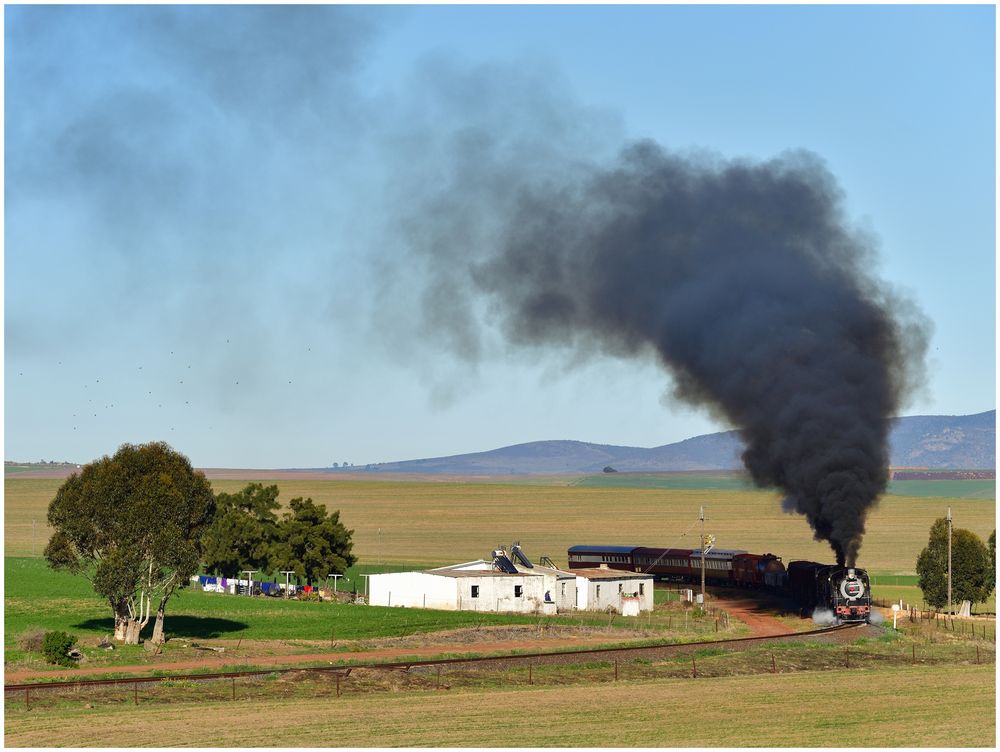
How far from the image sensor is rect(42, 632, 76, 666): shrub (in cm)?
4728

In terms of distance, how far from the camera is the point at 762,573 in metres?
83.3

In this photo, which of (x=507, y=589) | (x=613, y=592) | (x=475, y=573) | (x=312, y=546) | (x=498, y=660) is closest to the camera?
(x=498, y=660)

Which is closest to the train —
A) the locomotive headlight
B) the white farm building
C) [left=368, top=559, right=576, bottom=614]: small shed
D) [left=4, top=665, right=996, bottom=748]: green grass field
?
the locomotive headlight

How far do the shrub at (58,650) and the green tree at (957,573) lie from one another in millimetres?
48267

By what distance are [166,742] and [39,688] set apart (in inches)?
440

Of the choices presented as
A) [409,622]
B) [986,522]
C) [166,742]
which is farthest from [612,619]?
[986,522]

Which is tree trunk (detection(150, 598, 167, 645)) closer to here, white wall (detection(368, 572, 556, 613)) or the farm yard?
the farm yard

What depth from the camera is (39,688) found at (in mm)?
40125

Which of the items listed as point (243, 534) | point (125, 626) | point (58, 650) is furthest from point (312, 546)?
point (58, 650)

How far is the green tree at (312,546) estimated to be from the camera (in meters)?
83.7

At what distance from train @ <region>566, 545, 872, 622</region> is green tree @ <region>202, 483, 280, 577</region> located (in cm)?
2659

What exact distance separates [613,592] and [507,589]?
716 centimetres

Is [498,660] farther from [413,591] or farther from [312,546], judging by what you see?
[312,546]

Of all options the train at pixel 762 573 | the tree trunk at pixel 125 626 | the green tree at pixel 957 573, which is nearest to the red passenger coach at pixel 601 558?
the train at pixel 762 573
